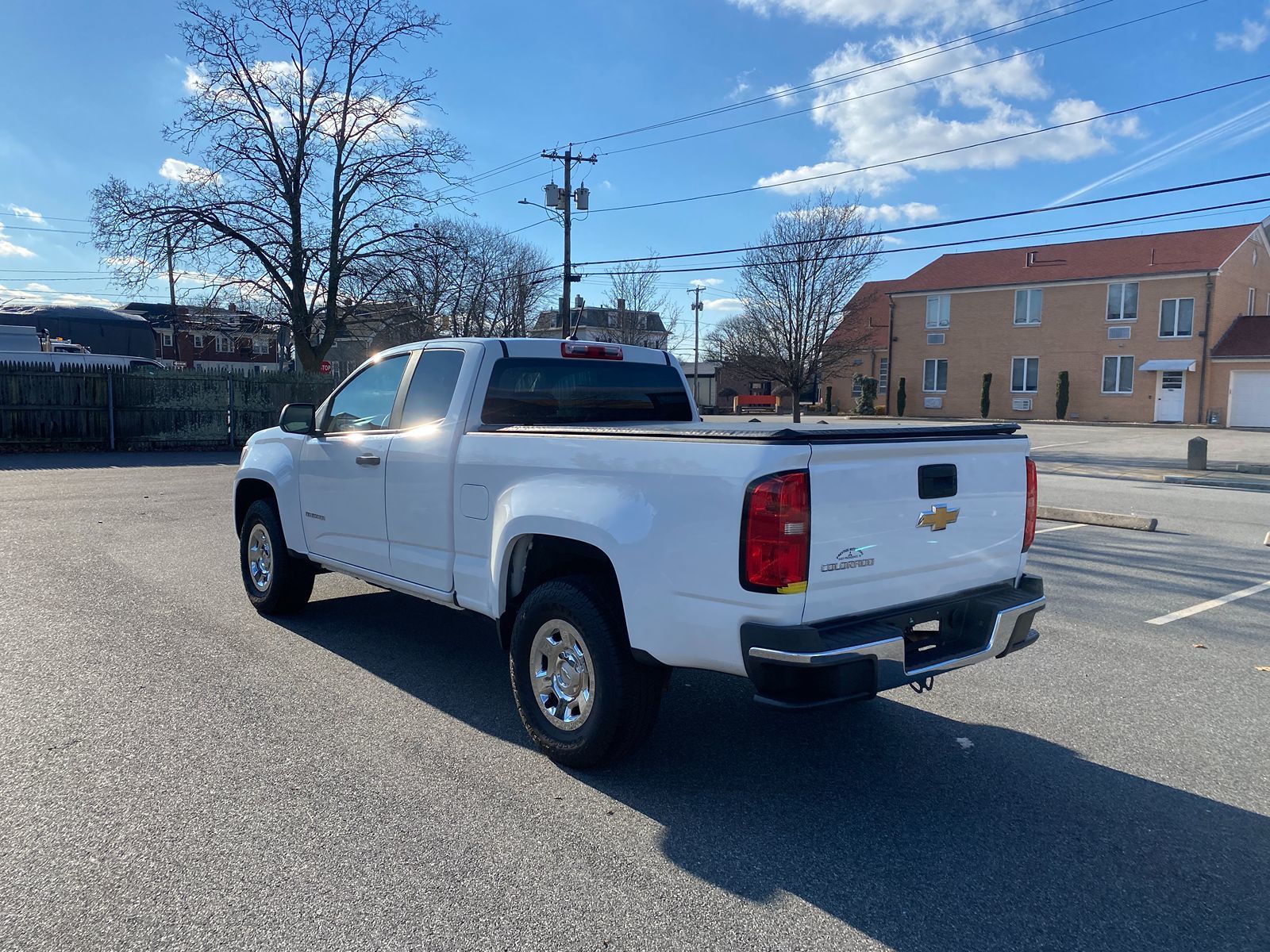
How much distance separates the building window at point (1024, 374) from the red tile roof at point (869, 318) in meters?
7.21

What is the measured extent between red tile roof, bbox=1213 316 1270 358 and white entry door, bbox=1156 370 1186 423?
1715 millimetres

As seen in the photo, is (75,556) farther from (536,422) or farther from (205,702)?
(536,422)

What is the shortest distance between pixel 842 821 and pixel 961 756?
37.2 inches

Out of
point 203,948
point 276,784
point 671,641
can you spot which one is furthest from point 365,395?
point 203,948

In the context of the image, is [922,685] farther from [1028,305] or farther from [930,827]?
[1028,305]

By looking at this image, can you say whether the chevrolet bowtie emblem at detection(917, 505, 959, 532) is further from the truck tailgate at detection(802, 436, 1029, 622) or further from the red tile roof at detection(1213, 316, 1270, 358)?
the red tile roof at detection(1213, 316, 1270, 358)

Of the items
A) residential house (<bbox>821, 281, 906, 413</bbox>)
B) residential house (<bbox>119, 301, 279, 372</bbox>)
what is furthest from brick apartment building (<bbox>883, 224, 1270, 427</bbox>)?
residential house (<bbox>119, 301, 279, 372</bbox>)

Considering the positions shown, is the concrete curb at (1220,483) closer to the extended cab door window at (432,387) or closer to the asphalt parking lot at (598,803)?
the asphalt parking lot at (598,803)

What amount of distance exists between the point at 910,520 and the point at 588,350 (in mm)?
2299

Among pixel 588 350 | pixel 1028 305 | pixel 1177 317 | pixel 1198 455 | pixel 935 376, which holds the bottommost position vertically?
pixel 1198 455

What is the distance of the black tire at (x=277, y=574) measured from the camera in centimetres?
622

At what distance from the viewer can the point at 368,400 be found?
561 centimetres

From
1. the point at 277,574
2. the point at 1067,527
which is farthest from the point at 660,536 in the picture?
the point at 1067,527

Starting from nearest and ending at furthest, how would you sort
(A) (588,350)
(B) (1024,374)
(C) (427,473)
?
(C) (427,473)
(A) (588,350)
(B) (1024,374)
